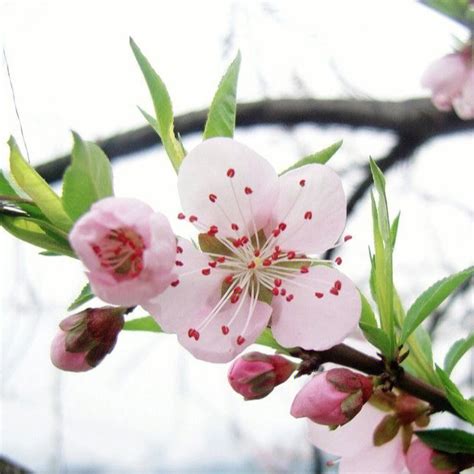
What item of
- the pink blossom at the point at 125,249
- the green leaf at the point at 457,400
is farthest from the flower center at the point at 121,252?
the green leaf at the point at 457,400

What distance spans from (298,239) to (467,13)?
0.65m

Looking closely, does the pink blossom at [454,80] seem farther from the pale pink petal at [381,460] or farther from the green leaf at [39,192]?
the green leaf at [39,192]

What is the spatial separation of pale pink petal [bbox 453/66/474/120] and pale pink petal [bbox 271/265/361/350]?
752 mm

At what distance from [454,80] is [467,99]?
0.12 feet

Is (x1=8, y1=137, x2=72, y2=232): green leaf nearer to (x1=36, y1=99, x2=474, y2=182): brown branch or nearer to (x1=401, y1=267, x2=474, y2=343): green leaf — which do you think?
(x1=401, y1=267, x2=474, y2=343): green leaf

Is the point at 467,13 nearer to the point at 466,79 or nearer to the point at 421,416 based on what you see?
the point at 466,79

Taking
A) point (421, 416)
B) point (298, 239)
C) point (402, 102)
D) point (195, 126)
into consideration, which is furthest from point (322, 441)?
point (402, 102)

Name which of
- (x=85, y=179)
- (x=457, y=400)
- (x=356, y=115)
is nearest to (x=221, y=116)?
(x=85, y=179)

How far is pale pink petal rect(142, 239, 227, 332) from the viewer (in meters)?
0.47

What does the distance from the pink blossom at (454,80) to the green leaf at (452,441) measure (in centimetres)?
75

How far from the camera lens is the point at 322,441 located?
62 cm

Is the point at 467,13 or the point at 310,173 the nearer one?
the point at 310,173

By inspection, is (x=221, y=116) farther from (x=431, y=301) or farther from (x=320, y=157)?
(x=431, y=301)

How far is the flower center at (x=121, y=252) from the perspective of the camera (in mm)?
403
